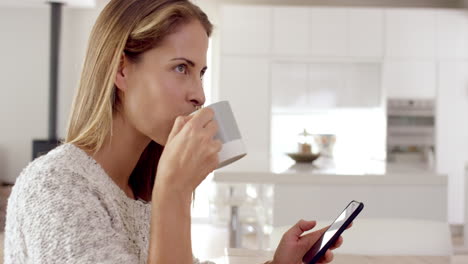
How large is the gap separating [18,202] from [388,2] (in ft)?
23.0

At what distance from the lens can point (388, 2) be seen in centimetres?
712

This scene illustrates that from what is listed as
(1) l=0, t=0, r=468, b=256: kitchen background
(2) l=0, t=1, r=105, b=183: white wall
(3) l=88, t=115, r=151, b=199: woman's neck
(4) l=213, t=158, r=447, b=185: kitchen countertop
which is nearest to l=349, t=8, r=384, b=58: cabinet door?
(1) l=0, t=0, r=468, b=256: kitchen background

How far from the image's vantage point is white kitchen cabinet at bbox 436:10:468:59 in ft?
21.0

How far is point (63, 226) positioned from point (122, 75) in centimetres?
29

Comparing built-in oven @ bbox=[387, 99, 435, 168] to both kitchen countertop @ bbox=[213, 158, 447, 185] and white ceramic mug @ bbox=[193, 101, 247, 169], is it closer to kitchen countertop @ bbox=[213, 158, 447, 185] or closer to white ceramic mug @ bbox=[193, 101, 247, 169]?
kitchen countertop @ bbox=[213, 158, 447, 185]

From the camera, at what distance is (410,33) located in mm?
6410

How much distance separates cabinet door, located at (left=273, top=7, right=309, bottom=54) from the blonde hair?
5.48m

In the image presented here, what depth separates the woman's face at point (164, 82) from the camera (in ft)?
2.71

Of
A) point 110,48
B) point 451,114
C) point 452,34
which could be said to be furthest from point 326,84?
point 110,48

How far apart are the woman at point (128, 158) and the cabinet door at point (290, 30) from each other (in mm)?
5343

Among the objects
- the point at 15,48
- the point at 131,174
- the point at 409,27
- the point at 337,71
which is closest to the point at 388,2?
the point at 409,27

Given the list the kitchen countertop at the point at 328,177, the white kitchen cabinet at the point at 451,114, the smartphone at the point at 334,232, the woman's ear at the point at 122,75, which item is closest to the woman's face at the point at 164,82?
the woman's ear at the point at 122,75

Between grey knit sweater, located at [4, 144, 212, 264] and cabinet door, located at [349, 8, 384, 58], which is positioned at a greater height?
cabinet door, located at [349, 8, 384, 58]

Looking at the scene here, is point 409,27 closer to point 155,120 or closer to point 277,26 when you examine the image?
point 277,26
